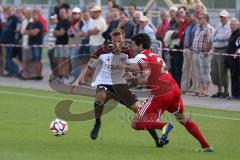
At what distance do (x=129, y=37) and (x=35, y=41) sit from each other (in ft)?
13.1

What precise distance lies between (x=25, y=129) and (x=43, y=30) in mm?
10964

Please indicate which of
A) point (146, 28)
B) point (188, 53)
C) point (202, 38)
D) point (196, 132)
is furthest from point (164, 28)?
point (196, 132)

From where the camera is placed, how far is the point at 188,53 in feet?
69.9

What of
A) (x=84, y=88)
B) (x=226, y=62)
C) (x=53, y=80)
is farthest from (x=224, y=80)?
(x=53, y=80)

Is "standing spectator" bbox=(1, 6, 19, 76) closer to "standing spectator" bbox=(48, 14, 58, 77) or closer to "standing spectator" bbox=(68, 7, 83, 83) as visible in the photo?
"standing spectator" bbox=(48, 14, 58, 77)

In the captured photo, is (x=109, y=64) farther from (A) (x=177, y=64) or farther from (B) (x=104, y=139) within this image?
(A) (x=177, y=64)

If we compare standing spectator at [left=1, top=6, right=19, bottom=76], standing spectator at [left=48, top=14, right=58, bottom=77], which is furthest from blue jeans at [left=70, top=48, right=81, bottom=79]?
standing spectator at [left=1, top=6, right=19, bottom=76]

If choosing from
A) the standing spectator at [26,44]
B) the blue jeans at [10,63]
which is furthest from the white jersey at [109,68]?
the blue jeans at [10,63]

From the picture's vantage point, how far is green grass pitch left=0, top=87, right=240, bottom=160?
1191cm

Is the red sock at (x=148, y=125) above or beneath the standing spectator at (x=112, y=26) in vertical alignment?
beneath

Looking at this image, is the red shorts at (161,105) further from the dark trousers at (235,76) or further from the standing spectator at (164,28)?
the standing spectator at (164,28)

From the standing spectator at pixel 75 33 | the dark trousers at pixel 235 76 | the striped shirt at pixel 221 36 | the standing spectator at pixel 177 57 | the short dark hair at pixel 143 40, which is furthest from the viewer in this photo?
the standing spectator at pixel 75 33

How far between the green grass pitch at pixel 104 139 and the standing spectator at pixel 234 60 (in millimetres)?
2122

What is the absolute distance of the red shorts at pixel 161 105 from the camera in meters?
12.5
